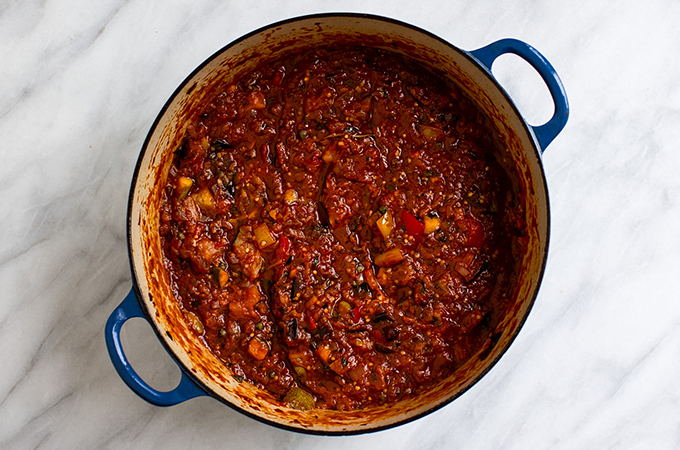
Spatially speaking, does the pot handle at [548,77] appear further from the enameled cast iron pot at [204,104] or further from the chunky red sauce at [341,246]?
the chunky red sauce at [341,246]

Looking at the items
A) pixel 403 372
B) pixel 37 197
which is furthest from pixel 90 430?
pixel 403 372

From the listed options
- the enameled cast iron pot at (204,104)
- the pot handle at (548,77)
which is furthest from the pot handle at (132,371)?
the pot handle at (548,77)

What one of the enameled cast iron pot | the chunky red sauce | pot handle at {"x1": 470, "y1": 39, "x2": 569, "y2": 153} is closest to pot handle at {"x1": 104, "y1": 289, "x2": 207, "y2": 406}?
the enameled cast iron pot

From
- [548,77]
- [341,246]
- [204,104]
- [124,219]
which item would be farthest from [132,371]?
[548,77]

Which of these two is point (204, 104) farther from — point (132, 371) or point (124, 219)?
point (132, 371)

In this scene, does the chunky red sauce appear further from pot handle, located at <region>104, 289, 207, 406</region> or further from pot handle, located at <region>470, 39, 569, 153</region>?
pot handle, located at <region>470, 39, 569, 153</region>

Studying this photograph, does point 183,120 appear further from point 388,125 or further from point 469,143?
point 469,143
